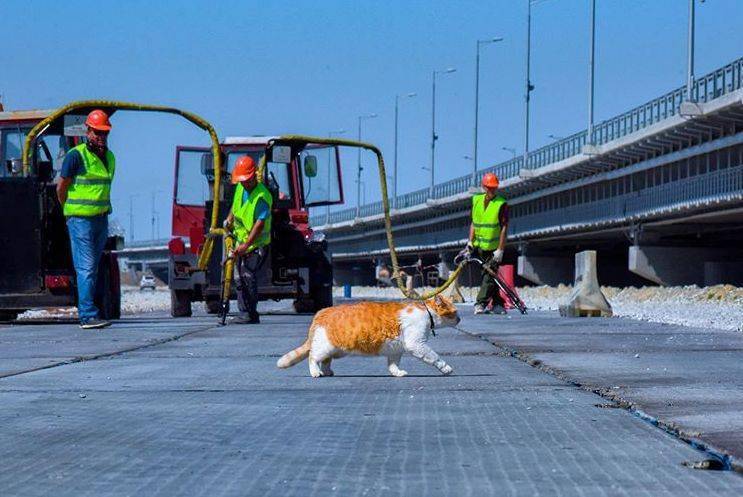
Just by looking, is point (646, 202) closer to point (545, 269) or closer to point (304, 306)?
point (545, 269)

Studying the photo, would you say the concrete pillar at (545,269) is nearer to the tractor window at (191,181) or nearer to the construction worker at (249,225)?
the tractor window at (191,181)

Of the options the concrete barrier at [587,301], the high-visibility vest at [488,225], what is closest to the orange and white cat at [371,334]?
the high-visibility vest at [488,225]

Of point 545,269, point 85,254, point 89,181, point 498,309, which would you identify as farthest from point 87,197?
point 545,269

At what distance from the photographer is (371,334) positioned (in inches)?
302

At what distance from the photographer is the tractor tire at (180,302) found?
785 inches

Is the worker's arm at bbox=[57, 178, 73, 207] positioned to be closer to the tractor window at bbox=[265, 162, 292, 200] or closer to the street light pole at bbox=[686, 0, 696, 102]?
the tractor window at bbox=[265, 162, 292, 200]

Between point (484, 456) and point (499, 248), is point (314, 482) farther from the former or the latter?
point (499, 248)

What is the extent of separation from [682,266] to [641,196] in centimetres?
303

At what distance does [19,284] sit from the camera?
16.5 m

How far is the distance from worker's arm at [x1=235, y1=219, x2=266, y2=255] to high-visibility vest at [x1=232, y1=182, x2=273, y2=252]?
0.17 feet

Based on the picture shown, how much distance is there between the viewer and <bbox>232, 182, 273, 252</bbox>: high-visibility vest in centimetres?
1566

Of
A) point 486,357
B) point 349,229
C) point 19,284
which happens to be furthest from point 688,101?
point 349,229

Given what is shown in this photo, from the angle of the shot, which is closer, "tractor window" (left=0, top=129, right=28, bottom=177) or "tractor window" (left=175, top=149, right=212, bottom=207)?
"tractor window" (left=0, top=129, right=28, bottom=177)

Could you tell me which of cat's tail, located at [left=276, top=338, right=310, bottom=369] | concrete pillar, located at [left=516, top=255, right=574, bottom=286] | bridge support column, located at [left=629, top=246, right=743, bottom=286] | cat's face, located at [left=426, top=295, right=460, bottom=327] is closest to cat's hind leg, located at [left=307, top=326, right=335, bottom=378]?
cat's tail, located at [left=276, top=338, right=310, bottom=369]
